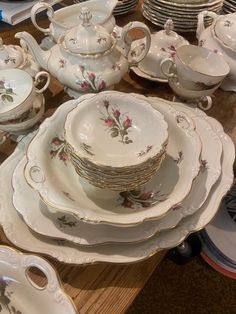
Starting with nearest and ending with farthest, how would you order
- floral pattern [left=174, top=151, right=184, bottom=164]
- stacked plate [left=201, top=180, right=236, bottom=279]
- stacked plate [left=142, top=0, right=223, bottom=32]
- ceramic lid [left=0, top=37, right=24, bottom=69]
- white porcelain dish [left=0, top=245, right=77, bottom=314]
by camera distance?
white porcelain dish [left=0, top=245, right=77, bottom=314]
floral pattern [left=174, top=151, right=184, bottom=164]
ceramic lid [left=0, top=37, right=24, bottom=69]
stacked plate [left=142, top=0, right=223, bottom=32]
stacked plate [left=201, top=180, right=236, bottom=279]

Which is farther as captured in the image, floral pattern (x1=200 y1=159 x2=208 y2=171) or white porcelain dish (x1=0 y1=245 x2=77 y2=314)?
floral pattern (x1=200 y1=159 x2=208 y2=171)

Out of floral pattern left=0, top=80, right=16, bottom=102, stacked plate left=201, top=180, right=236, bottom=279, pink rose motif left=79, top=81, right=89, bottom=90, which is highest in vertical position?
pink rose motif left=79, top=81, right=89, bottom=90

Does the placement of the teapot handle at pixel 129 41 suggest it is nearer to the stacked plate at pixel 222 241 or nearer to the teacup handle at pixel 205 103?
the teacup handle at pixel 205 103

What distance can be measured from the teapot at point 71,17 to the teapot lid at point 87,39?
0.28 ft

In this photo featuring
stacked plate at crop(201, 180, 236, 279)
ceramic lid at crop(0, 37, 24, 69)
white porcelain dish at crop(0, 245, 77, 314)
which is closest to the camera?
white porcelain dish at crop(0, 245, 77, 314)

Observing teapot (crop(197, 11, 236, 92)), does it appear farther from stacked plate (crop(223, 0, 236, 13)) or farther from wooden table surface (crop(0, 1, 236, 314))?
wooden table surface (crop(0, 1, 236, 314))

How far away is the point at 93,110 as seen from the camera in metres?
0.57

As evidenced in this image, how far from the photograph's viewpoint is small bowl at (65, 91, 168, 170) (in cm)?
53

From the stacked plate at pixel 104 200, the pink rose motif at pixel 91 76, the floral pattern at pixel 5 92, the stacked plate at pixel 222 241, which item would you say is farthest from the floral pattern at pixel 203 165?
the stacked plate at pixel 222 241

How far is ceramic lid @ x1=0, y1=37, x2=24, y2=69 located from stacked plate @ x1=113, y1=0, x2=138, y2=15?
30 cm

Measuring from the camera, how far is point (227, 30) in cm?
73

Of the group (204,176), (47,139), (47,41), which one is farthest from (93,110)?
(47,41)

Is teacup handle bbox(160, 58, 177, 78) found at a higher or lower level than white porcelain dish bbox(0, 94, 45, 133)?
higher

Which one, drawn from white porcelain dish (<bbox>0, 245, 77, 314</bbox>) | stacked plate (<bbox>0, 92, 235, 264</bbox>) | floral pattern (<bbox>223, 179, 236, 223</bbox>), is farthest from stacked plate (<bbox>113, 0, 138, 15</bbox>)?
white porcelain dish (<bbox>0, 245, 77, 314</bbox>)
